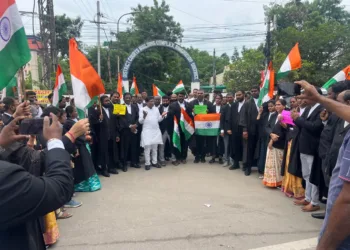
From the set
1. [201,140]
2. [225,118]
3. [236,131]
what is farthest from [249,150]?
[201,140]

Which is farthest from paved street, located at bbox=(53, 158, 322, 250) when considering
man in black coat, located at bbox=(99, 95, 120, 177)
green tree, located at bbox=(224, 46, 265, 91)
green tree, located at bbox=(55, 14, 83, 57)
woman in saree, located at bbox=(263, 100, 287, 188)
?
green tree, located at bbox=(55, 14, 83, 57)

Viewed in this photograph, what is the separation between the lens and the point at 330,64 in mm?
20781

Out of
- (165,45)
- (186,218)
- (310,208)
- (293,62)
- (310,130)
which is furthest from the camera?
(165,45)

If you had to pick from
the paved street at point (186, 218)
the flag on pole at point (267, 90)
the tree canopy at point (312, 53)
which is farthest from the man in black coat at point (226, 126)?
the tree canopy at point (312, 53)

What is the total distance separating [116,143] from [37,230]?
5.75m

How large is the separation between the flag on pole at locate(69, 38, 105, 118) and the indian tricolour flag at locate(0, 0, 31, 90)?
59.5 inches

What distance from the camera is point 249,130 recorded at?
7.20m

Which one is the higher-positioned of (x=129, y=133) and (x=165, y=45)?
(x=165, y=45)

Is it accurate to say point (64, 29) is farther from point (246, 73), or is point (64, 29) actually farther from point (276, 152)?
point (276, 152)

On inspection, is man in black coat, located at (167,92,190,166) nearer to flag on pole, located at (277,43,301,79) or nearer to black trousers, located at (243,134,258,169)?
black trousers, located at (243,134,258,169)

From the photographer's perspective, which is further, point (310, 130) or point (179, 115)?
point (179, 115)

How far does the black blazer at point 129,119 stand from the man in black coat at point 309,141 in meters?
4.02

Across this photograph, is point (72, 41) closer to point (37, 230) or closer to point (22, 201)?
point (37, 230)

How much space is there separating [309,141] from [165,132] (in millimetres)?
4383
